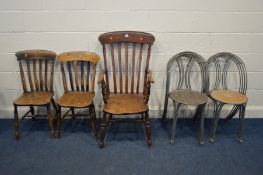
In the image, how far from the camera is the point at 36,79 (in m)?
2.64

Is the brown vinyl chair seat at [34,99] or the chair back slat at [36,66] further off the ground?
the chair back slat at [36,66]

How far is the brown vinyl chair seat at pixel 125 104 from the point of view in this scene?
2223mm

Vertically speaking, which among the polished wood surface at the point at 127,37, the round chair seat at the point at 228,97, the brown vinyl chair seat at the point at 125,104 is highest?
the polished wood surface at the point at 127,37

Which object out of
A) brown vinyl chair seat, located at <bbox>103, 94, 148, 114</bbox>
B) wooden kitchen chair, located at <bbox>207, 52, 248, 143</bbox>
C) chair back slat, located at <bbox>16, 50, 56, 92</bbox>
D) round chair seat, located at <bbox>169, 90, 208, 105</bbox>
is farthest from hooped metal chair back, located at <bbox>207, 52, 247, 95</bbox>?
chair back slat, located at <bbox>16, 50, 56, 92</bbox>

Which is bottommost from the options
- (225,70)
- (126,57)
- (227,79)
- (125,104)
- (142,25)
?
(125,104)

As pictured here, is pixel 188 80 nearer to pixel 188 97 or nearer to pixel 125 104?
pixel 188 97

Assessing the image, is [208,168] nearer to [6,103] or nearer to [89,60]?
[89,60]

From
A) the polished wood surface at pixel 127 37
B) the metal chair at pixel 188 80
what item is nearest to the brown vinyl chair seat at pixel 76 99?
the polished wood surface at pixel 127 37

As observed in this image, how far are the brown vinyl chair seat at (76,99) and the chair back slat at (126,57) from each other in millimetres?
252

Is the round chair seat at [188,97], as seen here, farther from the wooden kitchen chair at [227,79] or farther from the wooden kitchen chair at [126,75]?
the wooden kitchen chair at [126,75]

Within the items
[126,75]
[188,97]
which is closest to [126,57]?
[126,75]

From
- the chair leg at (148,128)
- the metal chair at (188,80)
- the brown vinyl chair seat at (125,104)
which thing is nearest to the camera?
the brown vinyl chair seat at (125,104)

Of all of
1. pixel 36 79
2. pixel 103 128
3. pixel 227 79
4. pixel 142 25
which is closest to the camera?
pixel 103 128

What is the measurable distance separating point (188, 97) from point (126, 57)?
76cm
